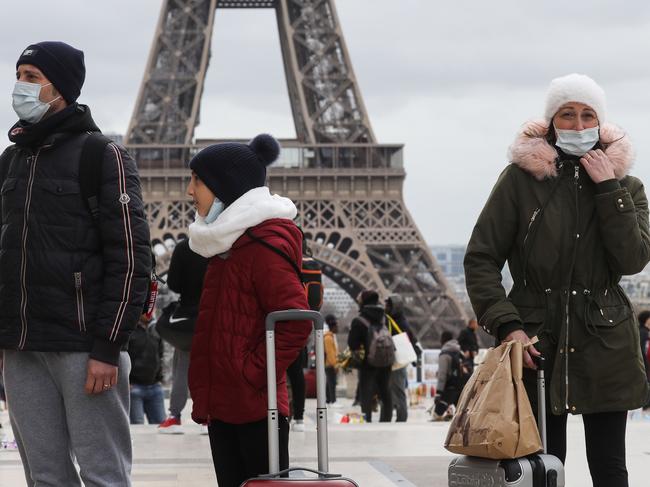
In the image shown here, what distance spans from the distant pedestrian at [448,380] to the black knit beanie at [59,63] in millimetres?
10984

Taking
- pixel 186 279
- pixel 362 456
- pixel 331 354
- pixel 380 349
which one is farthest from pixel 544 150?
pixel 331 354

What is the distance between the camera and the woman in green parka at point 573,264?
16.5 feet

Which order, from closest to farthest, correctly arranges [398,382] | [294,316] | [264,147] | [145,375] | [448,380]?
1. [294,316]
2. [264,147]
3. [145,375]
4. [398,382]
5. [448,380]

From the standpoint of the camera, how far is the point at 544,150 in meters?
5.16

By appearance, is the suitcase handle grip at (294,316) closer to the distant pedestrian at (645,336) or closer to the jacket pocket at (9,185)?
the jacket pocket at (9,185)

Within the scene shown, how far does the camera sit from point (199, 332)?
4.92 metres

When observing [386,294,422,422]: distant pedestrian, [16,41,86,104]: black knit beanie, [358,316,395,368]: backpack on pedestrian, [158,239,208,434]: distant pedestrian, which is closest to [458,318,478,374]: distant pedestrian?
[386,294,422,422]: distant pedestrian

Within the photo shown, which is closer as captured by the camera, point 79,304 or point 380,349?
point 79,304

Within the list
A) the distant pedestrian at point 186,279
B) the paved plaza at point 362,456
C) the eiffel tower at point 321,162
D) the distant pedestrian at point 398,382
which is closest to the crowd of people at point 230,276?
the paved plaza at point 362,456

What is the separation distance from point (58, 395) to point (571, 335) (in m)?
1.78

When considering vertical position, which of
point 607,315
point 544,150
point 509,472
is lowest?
point 509,472

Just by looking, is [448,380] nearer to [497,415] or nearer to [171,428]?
[171,428]

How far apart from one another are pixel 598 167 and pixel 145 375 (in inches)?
318

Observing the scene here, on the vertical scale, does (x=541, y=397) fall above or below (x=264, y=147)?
below
